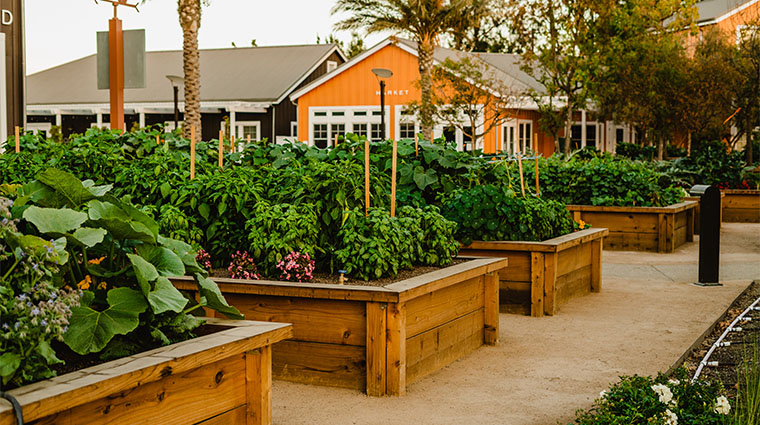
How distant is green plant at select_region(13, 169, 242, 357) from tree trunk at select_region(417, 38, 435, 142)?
2097cm

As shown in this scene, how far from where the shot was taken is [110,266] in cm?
329

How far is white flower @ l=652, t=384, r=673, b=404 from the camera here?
378 centimetres

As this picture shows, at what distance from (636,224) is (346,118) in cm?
2142

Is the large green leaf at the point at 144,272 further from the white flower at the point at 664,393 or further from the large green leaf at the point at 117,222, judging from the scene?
the white flower at the point at 664,393

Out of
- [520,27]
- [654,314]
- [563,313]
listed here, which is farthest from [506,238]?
[520,27]

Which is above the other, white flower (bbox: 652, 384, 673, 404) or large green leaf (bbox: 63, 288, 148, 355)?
large green leaf (bbox: 63, 288, 148, 355)

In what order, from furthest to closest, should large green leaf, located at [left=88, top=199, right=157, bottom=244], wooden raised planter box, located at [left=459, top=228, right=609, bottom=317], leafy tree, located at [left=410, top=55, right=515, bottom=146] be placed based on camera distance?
leafy tree, located at [left=410, top=55, right=515, bottom=146] < wooden raised planter box, located at [left=459, top=228, right=609, bottom=317] < large green leaf, located at [left=88, top=199, right=157, bottom=244]

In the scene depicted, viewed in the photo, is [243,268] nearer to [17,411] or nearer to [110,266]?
[110,266]

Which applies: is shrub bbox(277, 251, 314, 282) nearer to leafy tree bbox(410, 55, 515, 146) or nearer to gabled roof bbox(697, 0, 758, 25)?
leafy tree bbox(410, 55, 515, 146)

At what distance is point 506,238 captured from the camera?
7.35 metres

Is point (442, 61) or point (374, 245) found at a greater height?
point (442, 61)

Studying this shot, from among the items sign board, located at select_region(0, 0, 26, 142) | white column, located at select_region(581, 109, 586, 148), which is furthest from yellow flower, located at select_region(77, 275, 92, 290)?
white column, located at select_region(581, 109, 586, 148)

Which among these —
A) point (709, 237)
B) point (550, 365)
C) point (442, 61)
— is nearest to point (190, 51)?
point (442, 61)

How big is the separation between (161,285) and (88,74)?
126 feet
